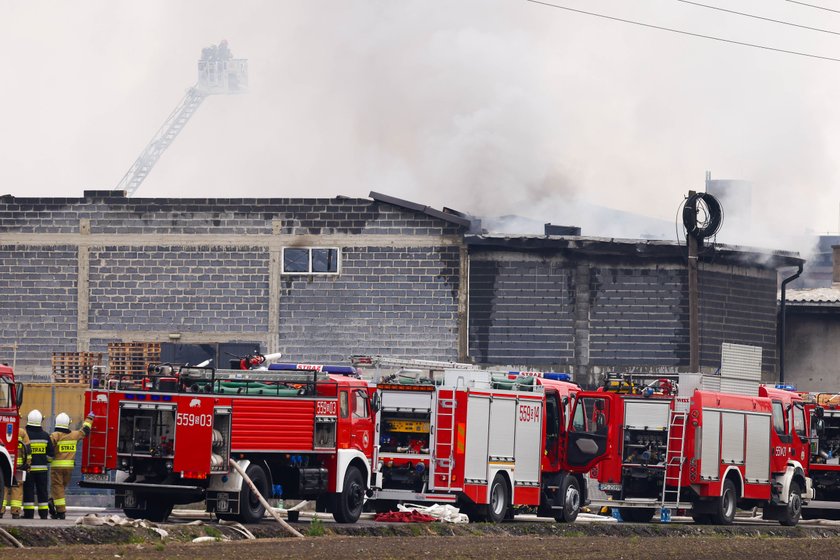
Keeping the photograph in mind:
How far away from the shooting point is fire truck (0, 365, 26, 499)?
813 inches

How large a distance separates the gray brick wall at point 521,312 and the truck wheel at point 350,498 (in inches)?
631

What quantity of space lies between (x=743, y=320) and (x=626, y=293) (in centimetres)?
422

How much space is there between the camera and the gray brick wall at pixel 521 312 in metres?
39.9

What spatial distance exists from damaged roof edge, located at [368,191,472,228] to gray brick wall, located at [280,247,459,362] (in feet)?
2.53

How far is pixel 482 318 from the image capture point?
40.0m

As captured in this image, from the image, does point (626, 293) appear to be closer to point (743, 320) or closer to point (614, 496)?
point (743, 320)

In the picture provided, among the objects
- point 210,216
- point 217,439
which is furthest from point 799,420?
point 210,216

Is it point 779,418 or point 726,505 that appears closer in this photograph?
point 726,505

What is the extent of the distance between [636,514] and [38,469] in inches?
452

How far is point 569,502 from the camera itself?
88.3 ft

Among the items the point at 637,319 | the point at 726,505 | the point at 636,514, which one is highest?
the point at 637,319

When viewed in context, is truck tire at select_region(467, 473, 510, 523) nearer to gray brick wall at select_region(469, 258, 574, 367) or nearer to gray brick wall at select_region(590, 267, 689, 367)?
gray brick wall at select_region(469, 258, 574, 367)

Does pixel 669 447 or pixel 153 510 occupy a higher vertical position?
pixel 669 447

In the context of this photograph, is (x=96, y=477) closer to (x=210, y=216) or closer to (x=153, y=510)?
(x=153, y=510)
